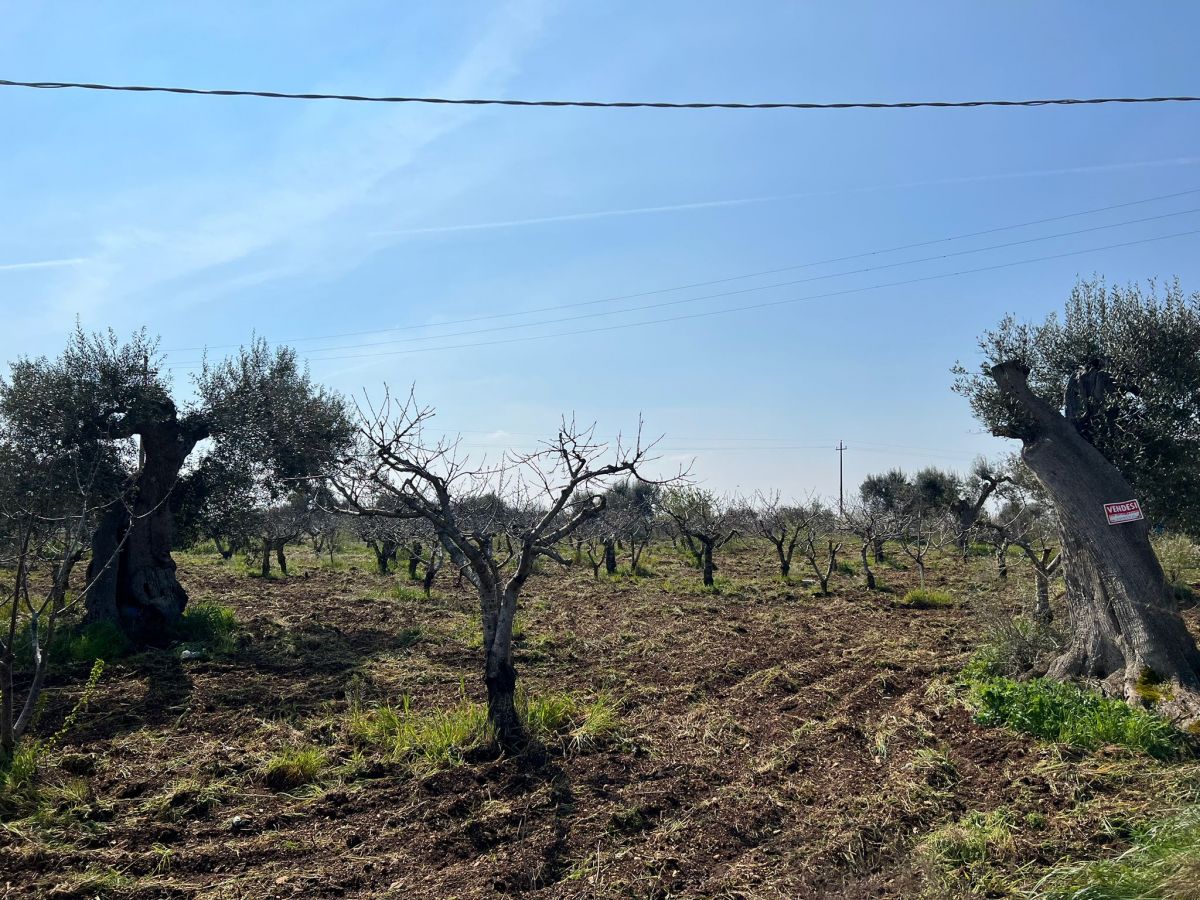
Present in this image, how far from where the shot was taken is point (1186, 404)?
10.3m

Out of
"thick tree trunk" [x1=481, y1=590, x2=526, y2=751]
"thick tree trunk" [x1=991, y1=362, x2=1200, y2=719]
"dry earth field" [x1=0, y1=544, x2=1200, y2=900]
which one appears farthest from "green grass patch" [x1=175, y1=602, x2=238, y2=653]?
"thick tree trunk" [x1=991, y1=362, x2=1200, y2=719]

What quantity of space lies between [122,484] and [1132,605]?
13851mm

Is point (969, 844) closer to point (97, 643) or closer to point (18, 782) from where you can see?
point (18, 782)

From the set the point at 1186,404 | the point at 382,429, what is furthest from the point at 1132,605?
the point at 382,429

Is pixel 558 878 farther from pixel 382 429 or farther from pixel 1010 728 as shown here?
pixel 1010 728

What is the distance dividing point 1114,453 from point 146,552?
14.6 metres

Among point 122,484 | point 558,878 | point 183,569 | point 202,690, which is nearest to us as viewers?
point 558,878

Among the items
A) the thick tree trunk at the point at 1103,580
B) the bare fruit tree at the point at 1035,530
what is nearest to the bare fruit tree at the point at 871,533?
the bare fruit tree at the point at 1035,530

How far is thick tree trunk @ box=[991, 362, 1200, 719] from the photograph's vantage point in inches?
302

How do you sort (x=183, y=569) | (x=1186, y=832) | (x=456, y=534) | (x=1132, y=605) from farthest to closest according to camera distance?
(x=183, y=569)
(x=1132, y=605)
(x=456, y=534)
(x=1186, y=832)

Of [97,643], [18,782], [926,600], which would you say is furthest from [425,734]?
[926,600]

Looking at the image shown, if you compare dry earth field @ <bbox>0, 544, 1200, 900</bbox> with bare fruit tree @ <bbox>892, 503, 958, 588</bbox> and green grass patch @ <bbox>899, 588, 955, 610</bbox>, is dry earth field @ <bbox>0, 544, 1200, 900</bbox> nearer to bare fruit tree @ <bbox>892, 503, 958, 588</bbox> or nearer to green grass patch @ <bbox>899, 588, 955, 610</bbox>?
green grass patch @ <bbox>899, 588, 955, 610</bbox>

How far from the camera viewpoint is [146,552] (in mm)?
12617

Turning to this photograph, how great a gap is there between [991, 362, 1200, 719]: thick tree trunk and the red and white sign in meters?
0.09
